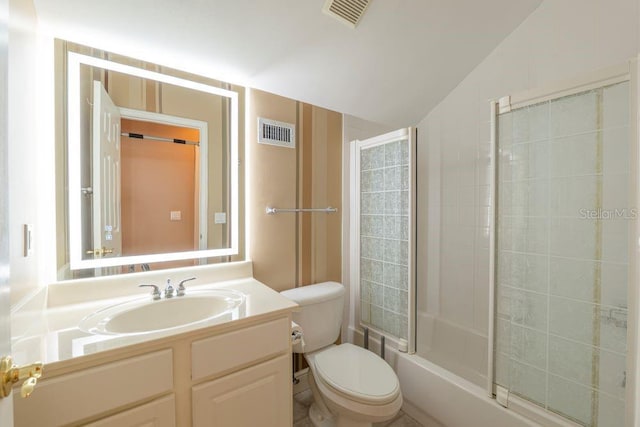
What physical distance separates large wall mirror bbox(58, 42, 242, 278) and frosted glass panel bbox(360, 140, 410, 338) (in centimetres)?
92

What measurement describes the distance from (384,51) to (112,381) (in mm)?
1827

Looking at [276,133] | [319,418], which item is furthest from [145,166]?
[319,418]

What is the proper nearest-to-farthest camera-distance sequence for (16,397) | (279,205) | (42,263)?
(16,397)
(42,263)
(279,205)

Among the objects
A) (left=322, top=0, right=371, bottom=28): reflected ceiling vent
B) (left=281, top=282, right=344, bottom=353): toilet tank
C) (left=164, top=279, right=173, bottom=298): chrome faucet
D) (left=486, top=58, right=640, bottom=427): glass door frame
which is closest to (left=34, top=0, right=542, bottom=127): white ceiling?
(left=322, top=0, right=371, bottom=28): reflected ceiling vent

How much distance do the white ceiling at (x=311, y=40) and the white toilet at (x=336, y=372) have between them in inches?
50.3

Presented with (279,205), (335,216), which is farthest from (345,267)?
(279,205)

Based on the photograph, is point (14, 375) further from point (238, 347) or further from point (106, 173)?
point (106, 173)

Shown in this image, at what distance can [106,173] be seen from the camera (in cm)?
128

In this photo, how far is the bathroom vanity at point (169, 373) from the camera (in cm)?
76

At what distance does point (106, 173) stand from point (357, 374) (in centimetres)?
154

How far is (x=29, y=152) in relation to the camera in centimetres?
99

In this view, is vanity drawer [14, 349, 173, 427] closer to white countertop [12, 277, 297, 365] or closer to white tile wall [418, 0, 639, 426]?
white countertop [12, 277, 297, 365]

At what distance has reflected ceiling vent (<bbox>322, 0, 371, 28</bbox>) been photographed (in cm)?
125

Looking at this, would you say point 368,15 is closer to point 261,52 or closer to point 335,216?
point 261,52
